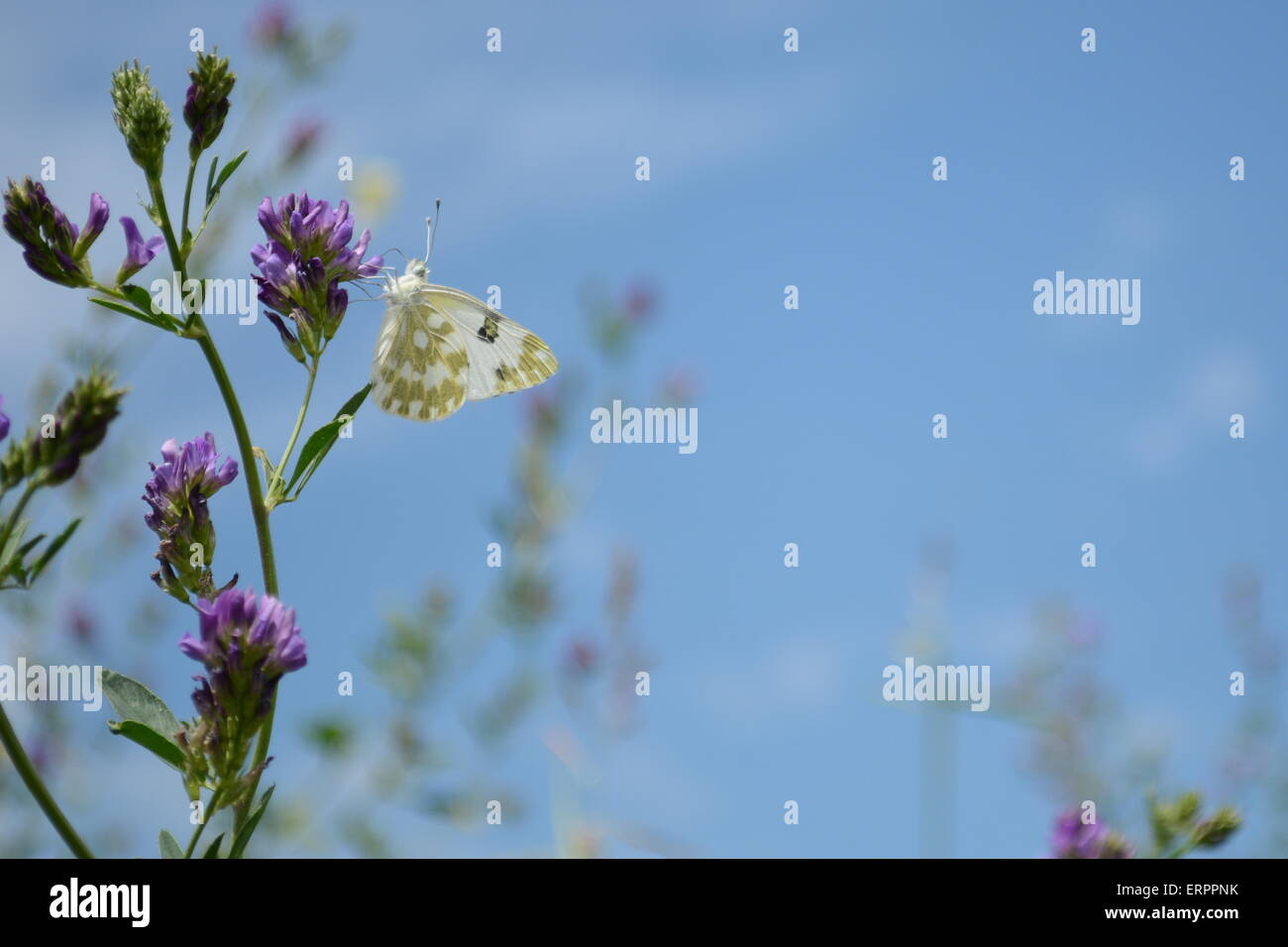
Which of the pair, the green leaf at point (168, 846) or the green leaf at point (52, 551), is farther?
the green leaf at point (168, 846)

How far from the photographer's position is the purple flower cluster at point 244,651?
134 centimetres

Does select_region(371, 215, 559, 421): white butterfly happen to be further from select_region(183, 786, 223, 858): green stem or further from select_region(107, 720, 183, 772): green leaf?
select_region(183, 786, 223, 858): green stem

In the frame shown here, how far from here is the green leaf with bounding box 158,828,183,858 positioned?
138 centimetres

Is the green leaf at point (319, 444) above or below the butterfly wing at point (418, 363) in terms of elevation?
→ below

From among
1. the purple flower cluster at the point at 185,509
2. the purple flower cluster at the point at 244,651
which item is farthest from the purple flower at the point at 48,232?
the purple flower cluster at the point at 244,651

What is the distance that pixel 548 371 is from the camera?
310cm

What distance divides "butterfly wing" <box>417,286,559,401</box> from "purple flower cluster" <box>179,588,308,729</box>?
1427 millimetres

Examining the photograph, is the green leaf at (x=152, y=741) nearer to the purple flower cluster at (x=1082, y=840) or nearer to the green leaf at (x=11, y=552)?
the green leaf at (x=11, y=552)

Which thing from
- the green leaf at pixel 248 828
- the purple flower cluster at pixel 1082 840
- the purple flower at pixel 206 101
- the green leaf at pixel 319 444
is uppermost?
the purple flower at pixel 206 101

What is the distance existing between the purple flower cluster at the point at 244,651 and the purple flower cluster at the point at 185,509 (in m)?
0.20

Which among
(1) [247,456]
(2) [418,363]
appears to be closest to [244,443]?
(1) [247,456]

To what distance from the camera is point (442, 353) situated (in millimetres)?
2709
